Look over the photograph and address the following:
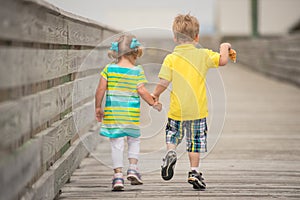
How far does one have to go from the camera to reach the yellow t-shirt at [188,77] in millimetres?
5020

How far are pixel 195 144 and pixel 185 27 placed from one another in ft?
2.82

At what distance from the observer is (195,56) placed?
5094 millimetres

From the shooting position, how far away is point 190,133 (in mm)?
5109

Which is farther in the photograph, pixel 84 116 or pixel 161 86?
pixel 84 116

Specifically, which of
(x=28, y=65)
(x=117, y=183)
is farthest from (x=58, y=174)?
(x=28, y=65)

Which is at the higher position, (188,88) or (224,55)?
(224,55)

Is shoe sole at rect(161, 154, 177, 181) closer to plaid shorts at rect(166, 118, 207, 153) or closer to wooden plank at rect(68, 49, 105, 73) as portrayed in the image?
plaid shorts at rect(166, 118, 207, 153)

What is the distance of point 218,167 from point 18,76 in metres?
3.13

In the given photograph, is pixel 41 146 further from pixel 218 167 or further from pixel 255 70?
pixel 255 70

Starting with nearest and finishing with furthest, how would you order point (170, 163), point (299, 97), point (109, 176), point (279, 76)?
point (170, 163)
point (109, 176)
point (299, 97)
point (279, 76)

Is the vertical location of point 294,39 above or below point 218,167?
above

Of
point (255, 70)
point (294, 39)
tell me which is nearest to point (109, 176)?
point (294, 39)

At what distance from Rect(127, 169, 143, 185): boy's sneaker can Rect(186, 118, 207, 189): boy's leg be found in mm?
432

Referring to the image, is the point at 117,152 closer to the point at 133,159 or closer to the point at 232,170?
the point at 133,159
